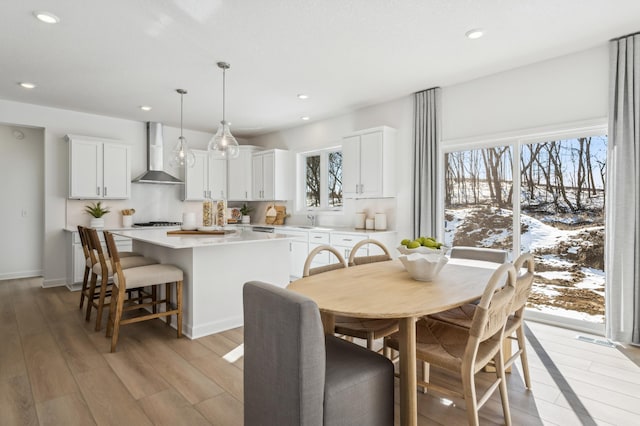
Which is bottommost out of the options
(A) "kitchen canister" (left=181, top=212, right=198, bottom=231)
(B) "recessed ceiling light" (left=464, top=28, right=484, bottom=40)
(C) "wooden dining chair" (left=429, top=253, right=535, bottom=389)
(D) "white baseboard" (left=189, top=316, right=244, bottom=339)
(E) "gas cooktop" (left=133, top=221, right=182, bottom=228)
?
(D) "white baseboard" (left=189, top=316, right=244, bottom=339)

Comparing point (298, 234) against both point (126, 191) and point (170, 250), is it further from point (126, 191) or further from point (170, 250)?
point (126, 191)

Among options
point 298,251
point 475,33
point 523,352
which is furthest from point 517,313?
point 298,251

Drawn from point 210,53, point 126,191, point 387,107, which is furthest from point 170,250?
point 387,107

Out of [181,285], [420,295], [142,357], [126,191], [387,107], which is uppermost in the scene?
[387,107]

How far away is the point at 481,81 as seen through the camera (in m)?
3.90

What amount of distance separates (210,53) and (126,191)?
3253mm

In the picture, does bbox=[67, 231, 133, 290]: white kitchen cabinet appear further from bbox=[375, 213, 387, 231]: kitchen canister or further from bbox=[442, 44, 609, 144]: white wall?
bbox=[442, 44, 609, 144]: white wall

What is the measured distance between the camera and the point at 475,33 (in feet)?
9.33

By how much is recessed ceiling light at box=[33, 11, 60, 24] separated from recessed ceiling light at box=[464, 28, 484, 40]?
317 cm

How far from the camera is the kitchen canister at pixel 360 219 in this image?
197 inches

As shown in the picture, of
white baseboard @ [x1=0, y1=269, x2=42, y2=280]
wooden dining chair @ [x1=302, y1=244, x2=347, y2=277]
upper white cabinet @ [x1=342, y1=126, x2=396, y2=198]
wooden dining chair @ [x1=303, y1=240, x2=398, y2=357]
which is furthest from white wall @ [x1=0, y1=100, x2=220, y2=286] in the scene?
wooden dining chair @ [x1=303, y1=240, x2=398, y2=357]

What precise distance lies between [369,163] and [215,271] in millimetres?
2426

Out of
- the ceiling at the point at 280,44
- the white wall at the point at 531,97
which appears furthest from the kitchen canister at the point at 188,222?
the white wall at the point at 531,97

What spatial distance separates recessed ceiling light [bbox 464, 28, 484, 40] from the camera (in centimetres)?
280
